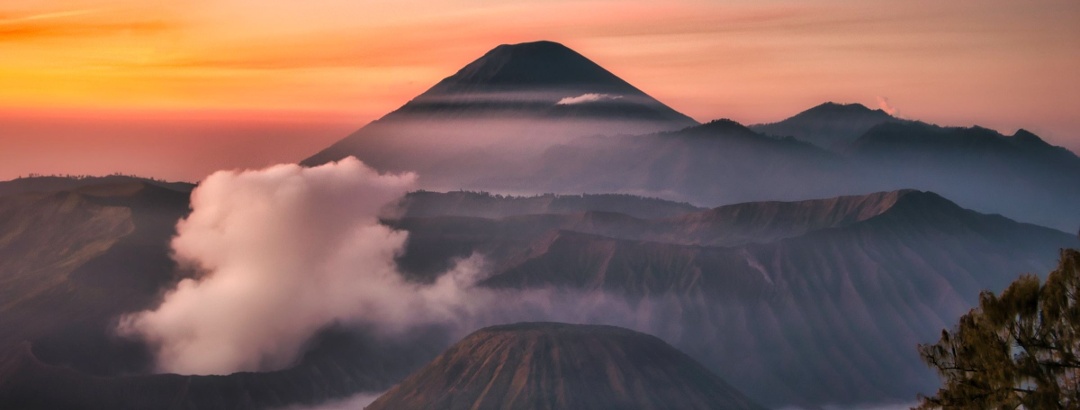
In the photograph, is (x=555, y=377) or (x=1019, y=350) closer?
(x=1019, y=350)

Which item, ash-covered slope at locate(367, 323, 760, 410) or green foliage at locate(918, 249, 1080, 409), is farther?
ash-covered slope at locate(367, 323, 760, 410)

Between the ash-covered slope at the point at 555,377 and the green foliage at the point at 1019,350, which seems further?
the ash-covered slope at the point at 555,377

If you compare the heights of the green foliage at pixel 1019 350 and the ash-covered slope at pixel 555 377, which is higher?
the green foliage at pixel 1019 350

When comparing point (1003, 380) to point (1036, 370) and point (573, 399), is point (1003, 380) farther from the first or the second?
point (573, 399)

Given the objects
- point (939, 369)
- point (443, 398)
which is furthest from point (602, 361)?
point (939, 369)
